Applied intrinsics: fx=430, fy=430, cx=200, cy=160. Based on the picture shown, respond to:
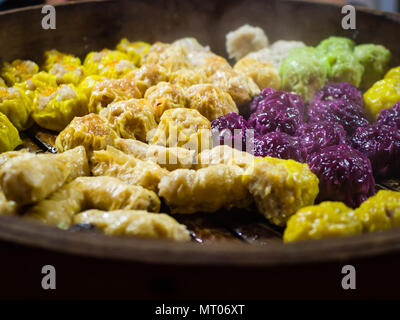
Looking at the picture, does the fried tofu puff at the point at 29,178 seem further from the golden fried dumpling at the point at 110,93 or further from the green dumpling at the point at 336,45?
the green dumpling at the point at 336,45

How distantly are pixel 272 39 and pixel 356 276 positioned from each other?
4.74 m

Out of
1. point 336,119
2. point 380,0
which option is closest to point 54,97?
point 336,119

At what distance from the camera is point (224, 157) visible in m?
3.39

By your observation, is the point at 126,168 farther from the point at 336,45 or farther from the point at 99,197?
the point at 336,45

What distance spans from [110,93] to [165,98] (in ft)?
1.82

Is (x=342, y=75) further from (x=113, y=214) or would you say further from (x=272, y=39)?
(x=113, y=214)

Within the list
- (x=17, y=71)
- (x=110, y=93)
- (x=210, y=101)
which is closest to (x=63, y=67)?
(x=17, y=71)

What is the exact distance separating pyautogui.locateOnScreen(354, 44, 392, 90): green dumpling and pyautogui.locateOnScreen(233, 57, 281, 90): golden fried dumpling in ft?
3.74

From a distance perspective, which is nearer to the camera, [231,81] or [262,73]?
[231,81]

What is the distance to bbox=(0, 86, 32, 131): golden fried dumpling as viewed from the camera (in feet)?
13.7

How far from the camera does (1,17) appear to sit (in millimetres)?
5125

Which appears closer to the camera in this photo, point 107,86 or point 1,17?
point 107,86

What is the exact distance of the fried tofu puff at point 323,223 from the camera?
8.41 feet

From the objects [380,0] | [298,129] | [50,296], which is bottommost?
[50,296]
